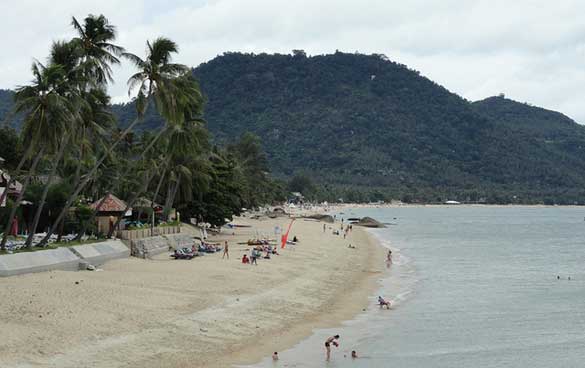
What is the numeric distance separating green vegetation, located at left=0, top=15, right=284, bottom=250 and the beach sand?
17.8 feet

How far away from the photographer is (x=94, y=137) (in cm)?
3450

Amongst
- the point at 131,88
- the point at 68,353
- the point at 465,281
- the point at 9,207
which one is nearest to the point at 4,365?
the point at 68,353

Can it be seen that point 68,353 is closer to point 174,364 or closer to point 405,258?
point 174,364

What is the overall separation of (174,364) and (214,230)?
1687 inches

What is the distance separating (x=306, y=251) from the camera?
1870 inches

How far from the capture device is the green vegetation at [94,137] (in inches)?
1059

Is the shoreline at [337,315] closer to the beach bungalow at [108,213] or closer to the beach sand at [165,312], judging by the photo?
the beach sand at [165,312]

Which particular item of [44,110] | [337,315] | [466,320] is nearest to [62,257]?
[44,110]

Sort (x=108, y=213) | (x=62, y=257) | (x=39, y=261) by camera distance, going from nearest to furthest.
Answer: (x=39, y=261) < (x=62, y=257) < (x=108, y=213)

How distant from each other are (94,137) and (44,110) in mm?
8213

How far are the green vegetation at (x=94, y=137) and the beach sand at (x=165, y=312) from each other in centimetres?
544

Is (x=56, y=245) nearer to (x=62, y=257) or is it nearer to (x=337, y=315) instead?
(x=62, y=257)

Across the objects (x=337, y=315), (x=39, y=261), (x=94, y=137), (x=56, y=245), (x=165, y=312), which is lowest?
(x=337, y=315)

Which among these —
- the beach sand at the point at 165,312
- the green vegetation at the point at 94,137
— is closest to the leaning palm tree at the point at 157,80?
the green vegetation at the point at 94,137
